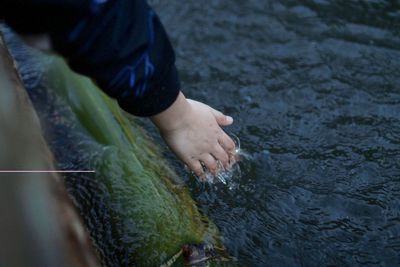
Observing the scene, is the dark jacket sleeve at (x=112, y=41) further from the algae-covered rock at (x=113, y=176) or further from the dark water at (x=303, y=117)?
the dark water at (x=303, y=117)

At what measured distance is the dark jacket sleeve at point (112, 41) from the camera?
1.21 meters

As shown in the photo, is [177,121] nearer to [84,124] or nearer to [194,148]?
[194,148]

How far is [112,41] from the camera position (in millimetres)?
1275

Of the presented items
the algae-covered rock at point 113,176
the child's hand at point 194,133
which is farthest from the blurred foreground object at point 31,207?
the child's hand at point 194,133

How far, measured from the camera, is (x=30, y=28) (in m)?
1.24

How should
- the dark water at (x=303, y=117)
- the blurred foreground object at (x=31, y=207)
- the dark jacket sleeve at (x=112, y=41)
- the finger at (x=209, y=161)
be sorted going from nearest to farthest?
the dark jacket sleeve at (x=112, y=41) → the blurred foreground object at (x=31, y=207) → the finger at (x=209, y=161) → the dark water at (x=303, y=117)

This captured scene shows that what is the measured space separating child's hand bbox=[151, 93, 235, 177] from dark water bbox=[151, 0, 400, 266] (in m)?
0.49

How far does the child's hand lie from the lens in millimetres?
1706

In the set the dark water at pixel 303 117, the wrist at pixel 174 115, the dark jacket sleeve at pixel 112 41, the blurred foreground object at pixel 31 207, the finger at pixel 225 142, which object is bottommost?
the dark water at pixel 303 117

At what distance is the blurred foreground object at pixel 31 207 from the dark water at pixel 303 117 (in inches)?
26.0

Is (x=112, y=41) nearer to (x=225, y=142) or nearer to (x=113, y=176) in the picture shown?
(x=225, y=142)

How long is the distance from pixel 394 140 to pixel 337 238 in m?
0.71

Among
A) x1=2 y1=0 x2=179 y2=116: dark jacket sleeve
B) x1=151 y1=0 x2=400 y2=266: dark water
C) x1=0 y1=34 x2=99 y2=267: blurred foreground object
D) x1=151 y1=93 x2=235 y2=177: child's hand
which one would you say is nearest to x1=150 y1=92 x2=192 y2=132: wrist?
x1=151 y1=93 x2=235 y2=177: child's hand

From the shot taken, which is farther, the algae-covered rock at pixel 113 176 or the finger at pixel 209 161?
the algae-covered rock at pixel 113 176
